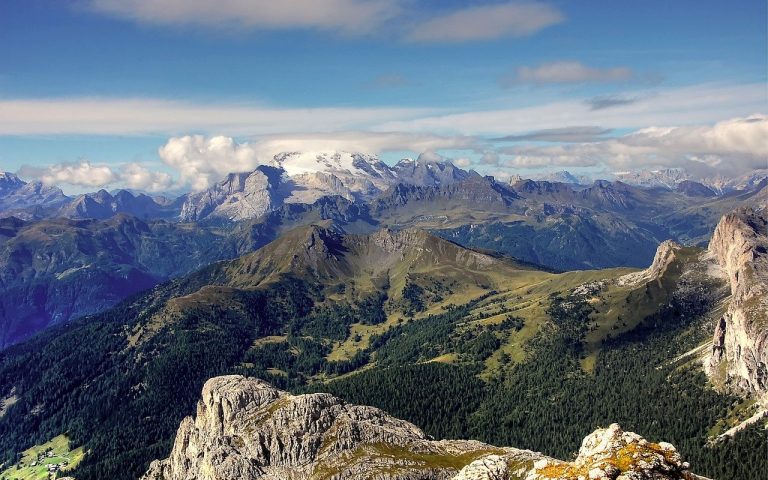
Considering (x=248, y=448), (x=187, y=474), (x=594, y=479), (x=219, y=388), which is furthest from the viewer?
(x=219, y=388)

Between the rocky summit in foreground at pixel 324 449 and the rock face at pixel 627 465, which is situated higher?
the rock face at pixel 627 465

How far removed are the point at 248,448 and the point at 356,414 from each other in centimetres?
3298

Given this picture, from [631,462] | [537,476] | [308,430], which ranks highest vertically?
[631,462]

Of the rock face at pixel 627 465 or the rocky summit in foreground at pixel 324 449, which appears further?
the rocky summit in foreground at pixel 324 449

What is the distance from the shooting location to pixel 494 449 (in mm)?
168250

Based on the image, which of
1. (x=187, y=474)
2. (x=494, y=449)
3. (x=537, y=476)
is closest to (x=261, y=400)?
(x=187, y=474)

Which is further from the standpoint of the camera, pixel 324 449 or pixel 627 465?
pixel 324 449

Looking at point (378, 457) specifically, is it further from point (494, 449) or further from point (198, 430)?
point (198, 430)

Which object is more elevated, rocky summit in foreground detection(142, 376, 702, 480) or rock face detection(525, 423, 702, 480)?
rock face detection(525, 423, 702, 480)

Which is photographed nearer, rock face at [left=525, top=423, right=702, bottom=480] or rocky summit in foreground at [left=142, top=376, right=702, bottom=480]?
rock face at [left=525, top=423, right=702, bottom=480]

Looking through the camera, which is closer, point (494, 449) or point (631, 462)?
point (631, 462)

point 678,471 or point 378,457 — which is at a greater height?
point 678,471

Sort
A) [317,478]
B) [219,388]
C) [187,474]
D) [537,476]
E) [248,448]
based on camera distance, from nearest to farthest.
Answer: [537,476] → [317,478] → [248,448] → [187,474] → [219,388]

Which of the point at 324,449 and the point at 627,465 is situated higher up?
the point at 627,465
